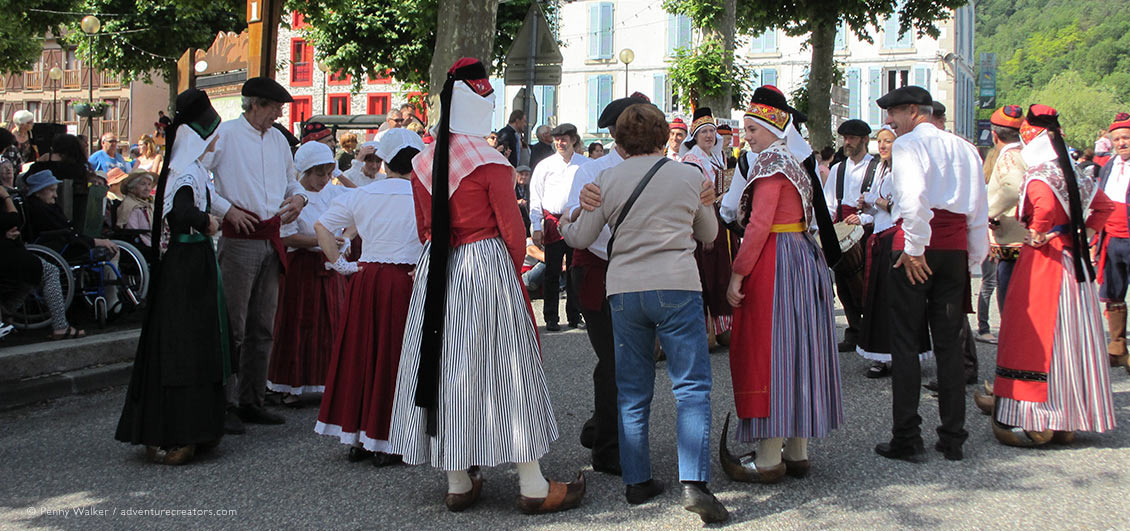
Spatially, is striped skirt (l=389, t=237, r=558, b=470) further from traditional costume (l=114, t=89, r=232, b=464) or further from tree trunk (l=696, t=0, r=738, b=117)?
tree trunk (l=696, t=0, r=738, b=117)

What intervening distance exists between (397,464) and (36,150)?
969 centimetres

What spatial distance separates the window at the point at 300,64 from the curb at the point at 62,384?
43.7 metres

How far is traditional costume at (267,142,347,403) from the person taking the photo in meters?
6.58

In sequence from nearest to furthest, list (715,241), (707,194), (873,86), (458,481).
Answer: (458,481), (707,194), (715,241), (873,86)

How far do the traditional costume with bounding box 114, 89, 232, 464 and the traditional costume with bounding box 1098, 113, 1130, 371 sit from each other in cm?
662

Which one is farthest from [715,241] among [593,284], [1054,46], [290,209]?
[1054,46]

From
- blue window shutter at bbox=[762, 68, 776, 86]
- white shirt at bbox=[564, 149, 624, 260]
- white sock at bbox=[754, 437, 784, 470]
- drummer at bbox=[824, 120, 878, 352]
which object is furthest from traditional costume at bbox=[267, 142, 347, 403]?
blue window shutter at bbox=[762, 68, 776, 86]

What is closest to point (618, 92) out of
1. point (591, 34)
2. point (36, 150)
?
point (591, 34)

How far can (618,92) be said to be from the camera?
44.8 m

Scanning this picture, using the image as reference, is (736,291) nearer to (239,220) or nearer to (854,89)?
(239,220)

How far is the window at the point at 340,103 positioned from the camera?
48625mm

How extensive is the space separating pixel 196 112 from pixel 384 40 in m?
25.6

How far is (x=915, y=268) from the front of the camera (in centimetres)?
509

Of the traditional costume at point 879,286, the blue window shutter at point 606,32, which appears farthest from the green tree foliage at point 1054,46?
the traditional costume at point 879,286
